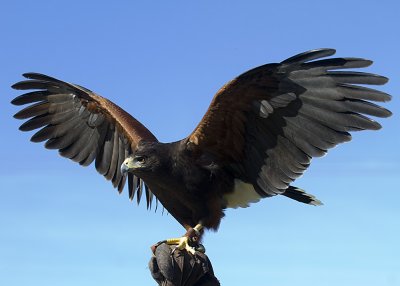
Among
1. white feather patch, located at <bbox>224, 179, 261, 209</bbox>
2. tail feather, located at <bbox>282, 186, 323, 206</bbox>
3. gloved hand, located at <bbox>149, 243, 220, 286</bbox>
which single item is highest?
tail feather, located at <bbox>282, 186, 323, 206</bbox>

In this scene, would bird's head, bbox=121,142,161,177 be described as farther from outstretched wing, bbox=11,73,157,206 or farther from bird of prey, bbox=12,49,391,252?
outstretched wing, bbox=11,73,157,206

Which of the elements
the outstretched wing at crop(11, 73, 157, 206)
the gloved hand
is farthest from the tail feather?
the gloved hand

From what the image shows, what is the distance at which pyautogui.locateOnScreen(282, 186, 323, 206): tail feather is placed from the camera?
7852 mm

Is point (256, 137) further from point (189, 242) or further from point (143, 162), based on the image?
point (189, 242)

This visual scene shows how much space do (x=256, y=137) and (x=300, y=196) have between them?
1.23 meters

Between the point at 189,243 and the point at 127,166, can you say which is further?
the point at 127,166

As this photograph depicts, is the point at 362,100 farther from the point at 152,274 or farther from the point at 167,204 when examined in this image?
the point at 152,274

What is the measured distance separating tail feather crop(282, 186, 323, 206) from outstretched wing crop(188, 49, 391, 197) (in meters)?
0.87

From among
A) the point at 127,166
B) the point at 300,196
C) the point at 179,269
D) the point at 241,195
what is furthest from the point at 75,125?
the point at 179,269

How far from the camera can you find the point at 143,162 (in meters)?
6.91

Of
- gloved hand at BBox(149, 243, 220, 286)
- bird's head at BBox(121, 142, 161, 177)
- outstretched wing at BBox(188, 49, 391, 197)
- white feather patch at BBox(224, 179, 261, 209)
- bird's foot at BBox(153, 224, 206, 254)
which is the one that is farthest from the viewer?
white feather patch at BBox(224, 179, 261, 209)

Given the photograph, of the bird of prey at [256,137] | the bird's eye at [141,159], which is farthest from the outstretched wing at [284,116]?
the bird's eye at [141,159]

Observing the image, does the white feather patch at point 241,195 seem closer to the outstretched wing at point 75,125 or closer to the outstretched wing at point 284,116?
the outstretched wing at point 284,116

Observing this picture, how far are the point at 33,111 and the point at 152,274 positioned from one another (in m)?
3.69
